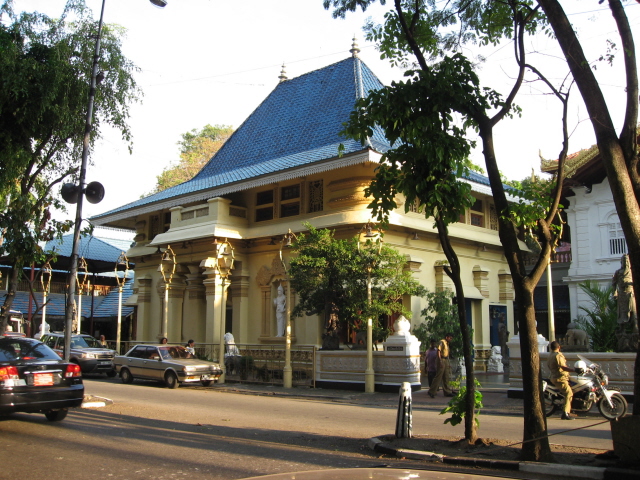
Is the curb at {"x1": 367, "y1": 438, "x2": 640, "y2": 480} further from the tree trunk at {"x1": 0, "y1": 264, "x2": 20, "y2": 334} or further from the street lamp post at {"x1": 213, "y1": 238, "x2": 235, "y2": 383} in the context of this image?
the street lamp post at {"x1": 213, "y1": 238, "x2": 235, "y2": 383}

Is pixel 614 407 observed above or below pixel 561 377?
below

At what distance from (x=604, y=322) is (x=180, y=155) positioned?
1312 inches

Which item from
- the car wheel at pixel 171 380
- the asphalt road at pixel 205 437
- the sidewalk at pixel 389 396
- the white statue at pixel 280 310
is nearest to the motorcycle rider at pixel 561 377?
the asphalt road at pixel 205 437

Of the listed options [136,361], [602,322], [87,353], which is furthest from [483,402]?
[87,353]

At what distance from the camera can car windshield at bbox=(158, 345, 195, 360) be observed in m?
20.0

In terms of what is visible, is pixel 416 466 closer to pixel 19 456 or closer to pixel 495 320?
pixel 19 456

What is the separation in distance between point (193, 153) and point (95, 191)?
3192 centimetres

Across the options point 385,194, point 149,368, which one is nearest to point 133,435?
point 385,194

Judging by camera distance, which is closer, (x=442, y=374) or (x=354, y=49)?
(x=442, y=374)

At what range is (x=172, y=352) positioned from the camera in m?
20.3

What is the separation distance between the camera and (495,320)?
25.8 meters

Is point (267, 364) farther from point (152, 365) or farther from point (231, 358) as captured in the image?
point (152, 365)

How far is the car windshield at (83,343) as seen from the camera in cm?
2377

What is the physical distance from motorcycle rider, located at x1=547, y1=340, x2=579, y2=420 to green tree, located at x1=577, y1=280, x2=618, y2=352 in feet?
27.3
